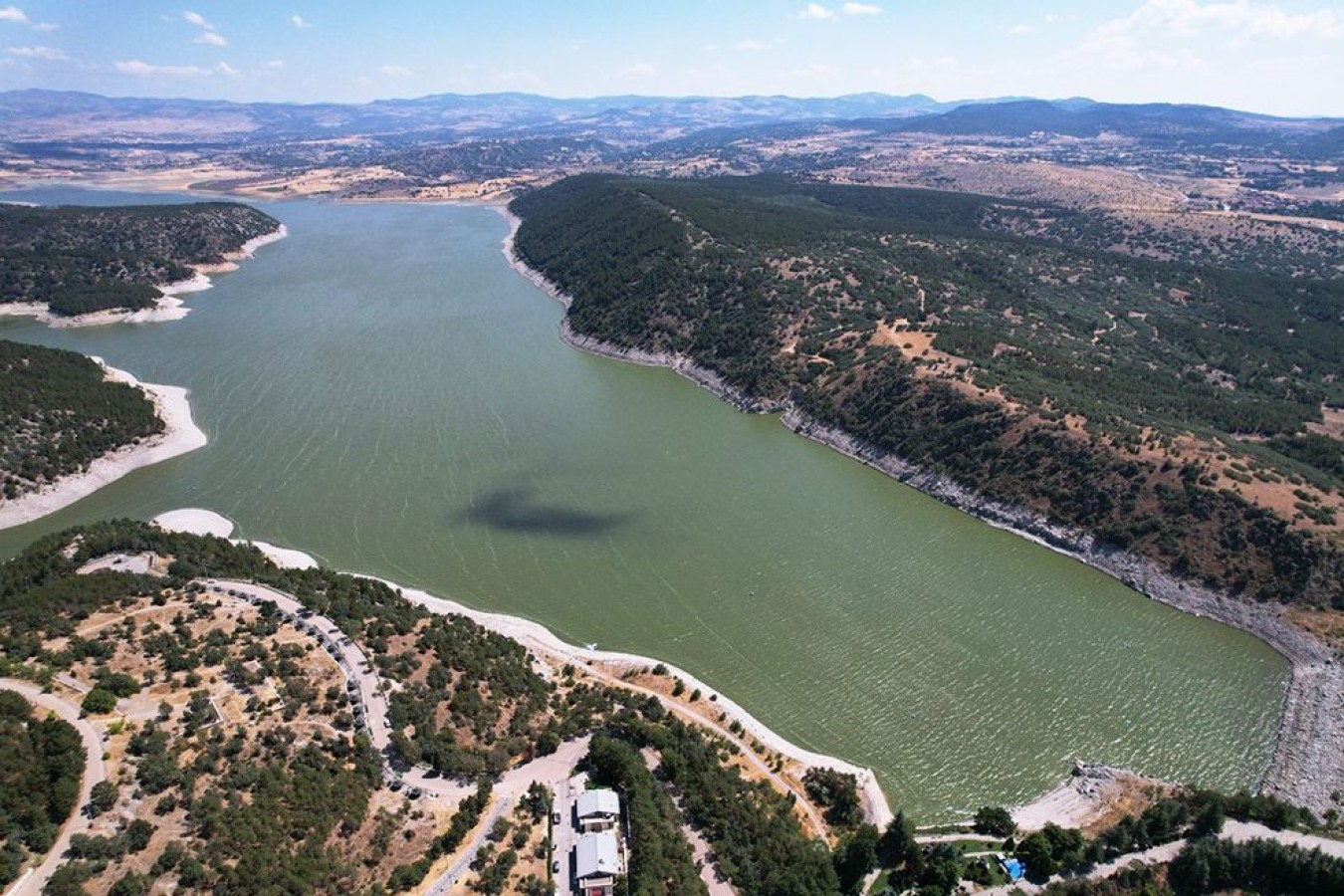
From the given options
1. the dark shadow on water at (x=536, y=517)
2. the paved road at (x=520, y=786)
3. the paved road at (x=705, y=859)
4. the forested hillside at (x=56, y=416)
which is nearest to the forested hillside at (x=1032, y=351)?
the dark shadow on water at (x=536, y=517)

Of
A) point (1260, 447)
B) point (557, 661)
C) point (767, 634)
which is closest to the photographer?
point (557, 661)

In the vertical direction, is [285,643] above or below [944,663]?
above

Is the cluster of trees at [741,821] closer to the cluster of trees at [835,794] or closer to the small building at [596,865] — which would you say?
the cluster of trees at [835,794]

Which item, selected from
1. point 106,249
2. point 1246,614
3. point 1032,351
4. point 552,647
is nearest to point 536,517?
point 552,647

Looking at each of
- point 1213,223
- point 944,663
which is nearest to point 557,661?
point 944,663

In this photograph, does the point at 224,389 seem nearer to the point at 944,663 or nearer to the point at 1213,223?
the point at 944,663

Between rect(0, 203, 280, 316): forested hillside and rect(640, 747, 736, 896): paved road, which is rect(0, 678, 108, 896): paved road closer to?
rect(640, 747, 736, 896): paved road
